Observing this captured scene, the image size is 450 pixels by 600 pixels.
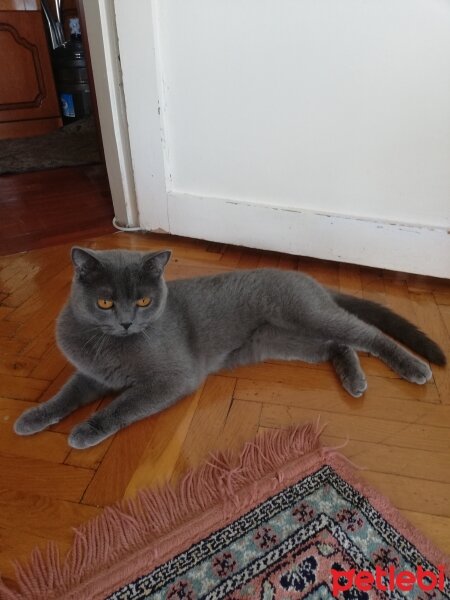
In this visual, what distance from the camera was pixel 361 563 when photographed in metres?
0.60

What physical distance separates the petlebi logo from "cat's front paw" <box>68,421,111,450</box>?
0.45 metres

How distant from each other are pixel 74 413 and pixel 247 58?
106cm

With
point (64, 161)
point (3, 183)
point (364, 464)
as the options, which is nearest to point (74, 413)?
point (364, 464)

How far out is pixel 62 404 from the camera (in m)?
0.86

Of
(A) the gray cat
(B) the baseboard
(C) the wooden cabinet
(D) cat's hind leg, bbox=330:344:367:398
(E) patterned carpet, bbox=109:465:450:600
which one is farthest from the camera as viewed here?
(C) the wooden cabinet

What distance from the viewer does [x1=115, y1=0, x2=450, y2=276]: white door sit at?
1.12 meters

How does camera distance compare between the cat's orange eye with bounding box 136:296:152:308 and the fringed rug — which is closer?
the fringed rug

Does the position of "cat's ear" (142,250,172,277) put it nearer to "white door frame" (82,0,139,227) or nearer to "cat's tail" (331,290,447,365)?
"cat's tail" (331,290,447,365)

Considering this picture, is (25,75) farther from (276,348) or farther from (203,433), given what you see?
(203,433)

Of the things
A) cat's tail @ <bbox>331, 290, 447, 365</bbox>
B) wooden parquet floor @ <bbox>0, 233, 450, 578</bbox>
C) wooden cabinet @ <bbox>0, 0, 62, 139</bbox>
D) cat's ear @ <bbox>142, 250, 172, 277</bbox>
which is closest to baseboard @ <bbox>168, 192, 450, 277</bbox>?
wooden parquet floor @ <bbox>0, 233, 450, 578</bbox>

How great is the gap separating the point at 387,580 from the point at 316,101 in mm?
1142

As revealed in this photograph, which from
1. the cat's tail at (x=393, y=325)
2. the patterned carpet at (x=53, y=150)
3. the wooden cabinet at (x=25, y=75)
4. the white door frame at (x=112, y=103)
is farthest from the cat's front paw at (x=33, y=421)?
the wooden cabinet at (x=25, y=75)

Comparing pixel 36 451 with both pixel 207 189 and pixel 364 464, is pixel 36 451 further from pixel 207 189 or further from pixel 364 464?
pixel 207 189

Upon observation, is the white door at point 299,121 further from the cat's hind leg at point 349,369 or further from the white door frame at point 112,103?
the cat's hind leg at point 349,369
